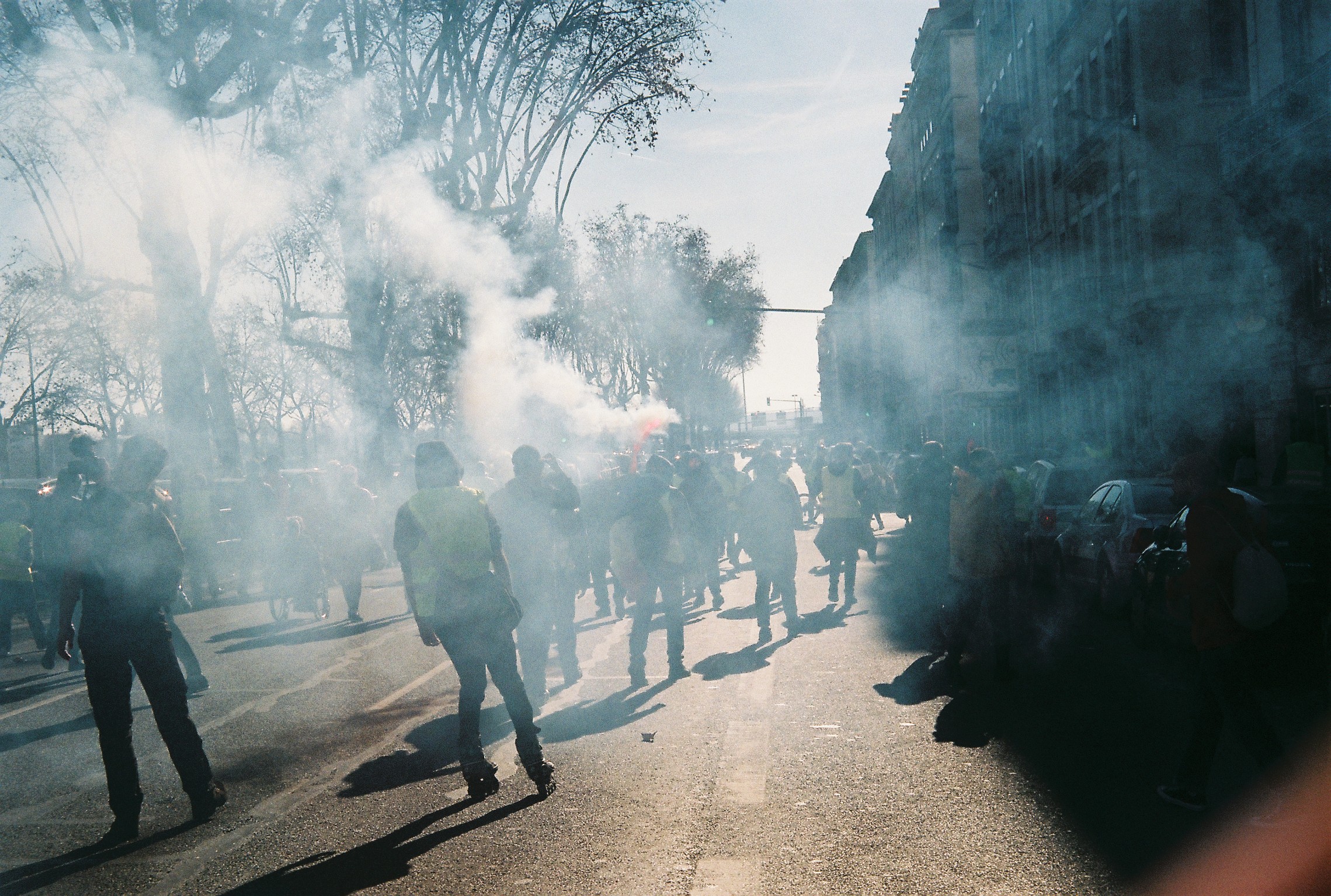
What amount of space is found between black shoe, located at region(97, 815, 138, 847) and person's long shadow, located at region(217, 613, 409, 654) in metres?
6.18

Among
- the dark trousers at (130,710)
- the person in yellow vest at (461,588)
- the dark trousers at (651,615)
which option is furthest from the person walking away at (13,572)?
the person in yellow vest at (461,588)

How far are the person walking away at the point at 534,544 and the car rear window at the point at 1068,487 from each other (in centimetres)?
765

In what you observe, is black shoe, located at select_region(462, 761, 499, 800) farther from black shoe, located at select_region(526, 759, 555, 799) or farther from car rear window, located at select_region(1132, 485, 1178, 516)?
car rear window, located at select_region(1132, 485, 1178, 516)

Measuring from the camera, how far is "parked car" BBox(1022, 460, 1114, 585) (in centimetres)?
1414

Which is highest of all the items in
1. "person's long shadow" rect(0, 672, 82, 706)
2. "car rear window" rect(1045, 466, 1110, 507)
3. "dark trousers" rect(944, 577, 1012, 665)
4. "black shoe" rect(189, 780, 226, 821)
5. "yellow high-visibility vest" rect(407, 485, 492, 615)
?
"yellow high-visibility vest" rect(407, 485, 492, 615)

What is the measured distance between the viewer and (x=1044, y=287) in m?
33.5

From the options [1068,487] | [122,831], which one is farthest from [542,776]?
[1068,487]

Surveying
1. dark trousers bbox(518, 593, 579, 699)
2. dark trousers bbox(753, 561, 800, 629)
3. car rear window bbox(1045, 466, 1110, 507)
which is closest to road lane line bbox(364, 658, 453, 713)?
dark trousers bbox(518, 593, 579, 699)

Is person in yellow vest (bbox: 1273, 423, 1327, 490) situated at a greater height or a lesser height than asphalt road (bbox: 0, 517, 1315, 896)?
greater

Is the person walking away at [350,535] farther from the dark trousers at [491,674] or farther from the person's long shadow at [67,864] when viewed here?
the person's long shadow at [67,864]

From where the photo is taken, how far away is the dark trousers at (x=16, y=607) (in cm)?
1155

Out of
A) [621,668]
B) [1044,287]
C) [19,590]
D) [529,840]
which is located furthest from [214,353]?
[1044,287]

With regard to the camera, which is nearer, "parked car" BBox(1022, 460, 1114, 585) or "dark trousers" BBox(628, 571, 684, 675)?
"dark trousers" BBox(628, 571, 684, 675)

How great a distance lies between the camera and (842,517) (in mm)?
12781
